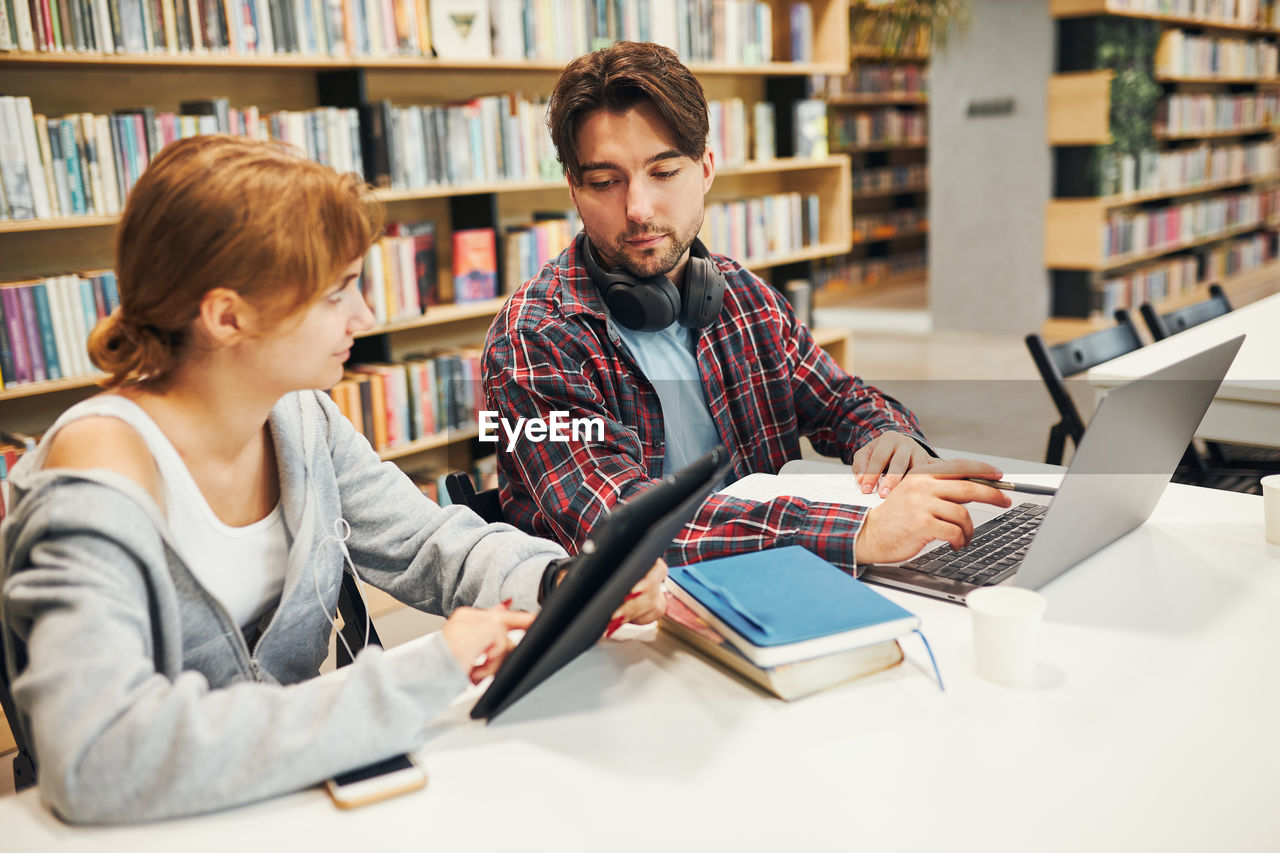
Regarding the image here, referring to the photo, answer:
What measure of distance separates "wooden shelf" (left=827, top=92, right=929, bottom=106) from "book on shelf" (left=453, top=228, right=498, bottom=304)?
5.45 metres

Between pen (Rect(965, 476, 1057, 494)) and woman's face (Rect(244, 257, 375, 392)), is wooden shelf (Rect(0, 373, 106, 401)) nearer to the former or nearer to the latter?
woman's face (Rect(244, 257, 375, 392))

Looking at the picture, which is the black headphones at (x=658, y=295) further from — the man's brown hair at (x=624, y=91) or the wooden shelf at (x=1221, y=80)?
the wooden shelf at (x=1221, y=80)

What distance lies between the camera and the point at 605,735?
2.81ft

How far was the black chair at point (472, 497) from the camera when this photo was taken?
1524 mm

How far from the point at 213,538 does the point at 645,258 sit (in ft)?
2.61

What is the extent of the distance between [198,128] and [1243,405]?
2.36 m

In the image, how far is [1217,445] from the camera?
2525 millimetres

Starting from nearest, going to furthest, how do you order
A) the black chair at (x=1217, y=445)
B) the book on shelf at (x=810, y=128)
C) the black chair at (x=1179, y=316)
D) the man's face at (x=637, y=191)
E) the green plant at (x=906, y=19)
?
1. the man's face at (x=637, y=191)
2. the black chair at (x=1217, y=445)
3. the black chair at (x=1179, y=316)
4. the book on shelf at (x=810, y=128)
5. the green plant at (x=906, y=19)

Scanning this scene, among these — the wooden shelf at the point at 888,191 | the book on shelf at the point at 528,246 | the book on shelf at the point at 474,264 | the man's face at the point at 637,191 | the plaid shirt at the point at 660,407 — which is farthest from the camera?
the wooden shelf at the point at 888,191

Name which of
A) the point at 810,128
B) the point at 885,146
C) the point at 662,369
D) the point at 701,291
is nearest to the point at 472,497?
the point at 662,369

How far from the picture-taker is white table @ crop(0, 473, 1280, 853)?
0.73m

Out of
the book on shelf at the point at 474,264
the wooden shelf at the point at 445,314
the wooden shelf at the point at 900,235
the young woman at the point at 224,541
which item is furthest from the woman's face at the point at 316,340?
the wooden shelf at the point at 900,235

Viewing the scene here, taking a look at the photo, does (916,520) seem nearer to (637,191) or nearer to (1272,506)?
(1272,506)

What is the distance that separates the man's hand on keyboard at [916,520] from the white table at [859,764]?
13 cm
